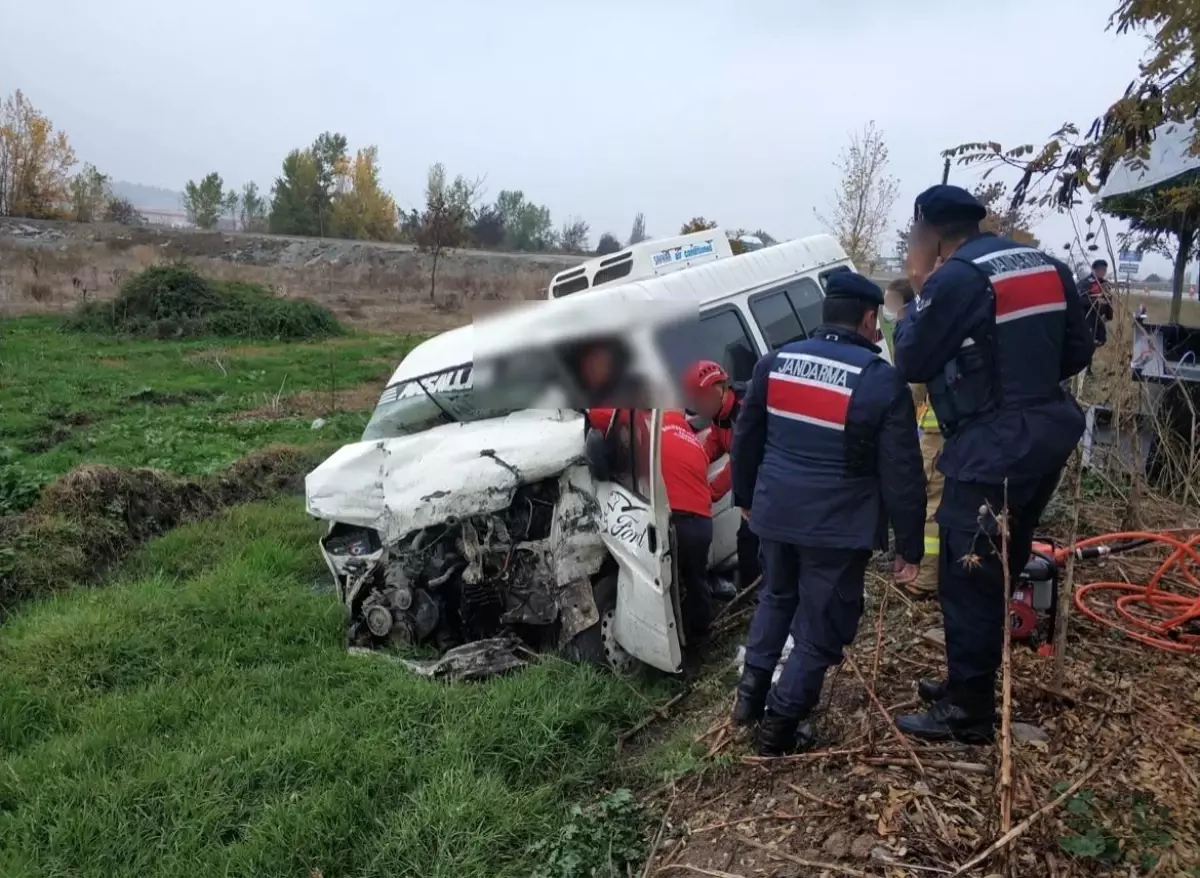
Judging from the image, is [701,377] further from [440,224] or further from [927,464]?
[440,224]

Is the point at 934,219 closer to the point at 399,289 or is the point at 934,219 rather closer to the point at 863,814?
the point at 863,814

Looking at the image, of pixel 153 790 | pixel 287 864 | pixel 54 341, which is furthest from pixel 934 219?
pixel 54 341

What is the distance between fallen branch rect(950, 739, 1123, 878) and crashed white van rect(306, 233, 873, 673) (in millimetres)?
1657

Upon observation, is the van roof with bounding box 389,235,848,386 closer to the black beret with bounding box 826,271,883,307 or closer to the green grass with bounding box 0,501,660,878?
the black beret with bounding box 826,271,883,307

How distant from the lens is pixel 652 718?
3889 mm

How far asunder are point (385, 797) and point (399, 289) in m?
30.7

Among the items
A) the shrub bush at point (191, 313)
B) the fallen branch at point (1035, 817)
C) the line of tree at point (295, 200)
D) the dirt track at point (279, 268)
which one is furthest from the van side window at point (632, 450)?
the line of tree at point (295, 200)

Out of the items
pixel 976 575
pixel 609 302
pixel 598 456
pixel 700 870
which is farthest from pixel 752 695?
pixel 609 302

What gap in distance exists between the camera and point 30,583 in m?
5.68

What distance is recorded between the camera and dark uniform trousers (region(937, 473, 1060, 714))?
2746 mm

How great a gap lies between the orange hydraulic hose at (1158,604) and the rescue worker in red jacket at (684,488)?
1.53 m

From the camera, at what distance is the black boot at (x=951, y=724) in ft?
9.28

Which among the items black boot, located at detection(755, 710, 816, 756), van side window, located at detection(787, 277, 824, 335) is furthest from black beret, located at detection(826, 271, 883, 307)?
van side window, located at detection(787, 277, 824, 335)

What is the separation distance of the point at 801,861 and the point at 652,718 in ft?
4.93
